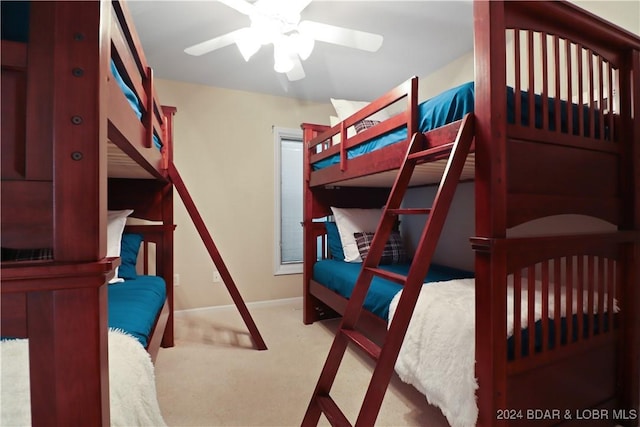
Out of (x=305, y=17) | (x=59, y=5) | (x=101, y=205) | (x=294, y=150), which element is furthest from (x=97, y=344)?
(x=294, y=150)

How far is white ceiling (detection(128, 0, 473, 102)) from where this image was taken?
204 cm

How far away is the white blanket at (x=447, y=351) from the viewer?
1.13 m

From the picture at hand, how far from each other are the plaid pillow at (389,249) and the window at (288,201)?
1029 mm

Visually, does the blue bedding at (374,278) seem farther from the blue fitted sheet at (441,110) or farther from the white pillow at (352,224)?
the blue fitted sheet at (441,110)

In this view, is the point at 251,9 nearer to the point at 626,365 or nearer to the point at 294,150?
the point at 294,150

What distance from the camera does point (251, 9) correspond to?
1.64 meters

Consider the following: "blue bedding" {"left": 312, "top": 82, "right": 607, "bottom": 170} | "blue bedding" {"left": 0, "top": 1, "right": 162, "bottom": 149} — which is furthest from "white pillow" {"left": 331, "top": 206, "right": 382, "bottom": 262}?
"blue bedding" {"left": 0, "top": 1, "right": 162, "bottom": 149}

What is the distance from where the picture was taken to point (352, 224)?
286 centimetres

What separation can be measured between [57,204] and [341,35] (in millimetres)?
1726

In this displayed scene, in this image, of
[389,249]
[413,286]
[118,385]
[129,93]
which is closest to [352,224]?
[389,249]

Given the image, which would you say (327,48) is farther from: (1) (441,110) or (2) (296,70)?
(1) (441,110)

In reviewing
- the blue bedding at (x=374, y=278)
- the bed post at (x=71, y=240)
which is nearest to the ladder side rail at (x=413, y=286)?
the blue bedding at (x=374, y=278)

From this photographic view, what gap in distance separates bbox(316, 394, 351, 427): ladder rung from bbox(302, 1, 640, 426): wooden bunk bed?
0.5 inches

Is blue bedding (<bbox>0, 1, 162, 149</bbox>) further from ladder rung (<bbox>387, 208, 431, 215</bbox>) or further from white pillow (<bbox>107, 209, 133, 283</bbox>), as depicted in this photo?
white pillow (<bbox>107, 209, 133, 283</bbox>)
